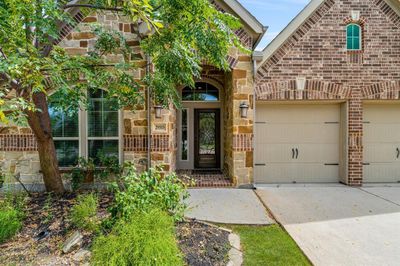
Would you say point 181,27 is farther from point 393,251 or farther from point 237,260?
point 393,251

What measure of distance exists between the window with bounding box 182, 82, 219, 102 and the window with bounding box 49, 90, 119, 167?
3.26 m

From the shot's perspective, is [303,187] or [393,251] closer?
[393,251]

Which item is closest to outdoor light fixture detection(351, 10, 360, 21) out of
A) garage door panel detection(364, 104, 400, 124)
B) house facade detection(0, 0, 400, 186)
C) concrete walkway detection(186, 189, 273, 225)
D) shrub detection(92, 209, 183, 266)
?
house facade detection(0, 0, 400, 186)

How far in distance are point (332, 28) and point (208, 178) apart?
212 inches

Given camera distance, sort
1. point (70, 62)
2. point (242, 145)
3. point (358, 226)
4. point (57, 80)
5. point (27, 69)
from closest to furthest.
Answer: point (27, 69) → point (57, 80) → point (70, 62) → point (358, 226) → point (242, 145)

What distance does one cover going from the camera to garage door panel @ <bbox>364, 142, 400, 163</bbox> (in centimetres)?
802

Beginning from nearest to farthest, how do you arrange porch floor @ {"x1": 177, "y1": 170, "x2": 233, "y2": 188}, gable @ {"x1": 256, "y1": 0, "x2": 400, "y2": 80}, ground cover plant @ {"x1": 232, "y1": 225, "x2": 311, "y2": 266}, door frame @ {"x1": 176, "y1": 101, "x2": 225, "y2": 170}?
1. ground cover plant @ {"x1": 232, "y1": 225, "x2": 311, "y2": 266}
2. porch floor @ {"x1": 177, "y1": 170, "x2": 233, "y2": 188}
3. gable @ {"x1": 256, "y1": 0, "x2": 400, "y2": 80}
4. door frame @ {"x1": 176, "y1": 101, "x2": 225, "y2": 170}

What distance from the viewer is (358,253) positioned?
143 inches

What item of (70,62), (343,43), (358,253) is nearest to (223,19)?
(70,62)

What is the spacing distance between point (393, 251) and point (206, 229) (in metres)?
2.51

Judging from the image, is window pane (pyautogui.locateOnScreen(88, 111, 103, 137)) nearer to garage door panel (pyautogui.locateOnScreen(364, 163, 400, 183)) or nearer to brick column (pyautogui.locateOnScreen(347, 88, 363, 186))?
brick column (pyautogui.locateOnScreen(347, 88, 363, 186))


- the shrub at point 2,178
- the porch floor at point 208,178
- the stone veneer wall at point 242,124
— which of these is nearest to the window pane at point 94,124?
the shrub at point 2,178

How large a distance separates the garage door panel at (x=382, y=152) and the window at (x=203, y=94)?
4958 mm

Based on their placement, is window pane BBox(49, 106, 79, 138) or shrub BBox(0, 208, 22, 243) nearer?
shrub BBox(0, 208, 22, 243)
